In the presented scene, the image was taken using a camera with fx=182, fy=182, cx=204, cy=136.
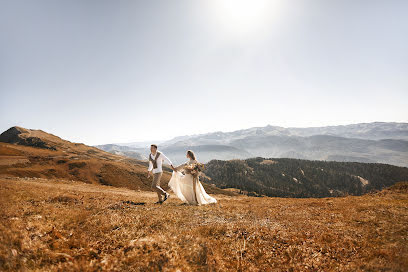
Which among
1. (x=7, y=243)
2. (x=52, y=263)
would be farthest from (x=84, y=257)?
(x=7, y=243)

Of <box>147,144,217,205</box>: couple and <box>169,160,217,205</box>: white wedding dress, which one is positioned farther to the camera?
<box>169,160,217,205</box>: white wedding dress

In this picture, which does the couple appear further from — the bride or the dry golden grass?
the dry golden grass

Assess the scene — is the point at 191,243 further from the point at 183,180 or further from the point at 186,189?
the point at 183,180

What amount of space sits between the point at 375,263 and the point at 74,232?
9.75 m

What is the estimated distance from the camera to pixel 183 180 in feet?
51.3

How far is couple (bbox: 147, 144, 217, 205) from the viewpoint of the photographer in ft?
47.6

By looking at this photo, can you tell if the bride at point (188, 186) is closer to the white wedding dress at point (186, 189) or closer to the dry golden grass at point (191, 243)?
the white wedding dress at point (186, 189)

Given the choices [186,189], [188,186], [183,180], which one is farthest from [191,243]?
[183,180]

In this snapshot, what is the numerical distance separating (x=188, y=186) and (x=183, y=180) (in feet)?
2.22

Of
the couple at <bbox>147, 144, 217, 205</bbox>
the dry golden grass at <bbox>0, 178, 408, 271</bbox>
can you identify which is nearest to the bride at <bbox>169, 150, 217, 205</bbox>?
the couple at <bbox>147, 144, 217, 205</bbox>

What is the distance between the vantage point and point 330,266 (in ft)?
18.1

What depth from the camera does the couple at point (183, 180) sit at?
47.6ft

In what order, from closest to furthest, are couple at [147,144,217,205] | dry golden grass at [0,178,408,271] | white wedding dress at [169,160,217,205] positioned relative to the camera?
dry golden grass at [0,178,408,271] < couple at [147,144,217,205] < white wedding dress at [169,160,217,205]

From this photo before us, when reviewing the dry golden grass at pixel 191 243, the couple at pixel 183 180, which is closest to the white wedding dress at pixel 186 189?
the couple at pixel 183 180
